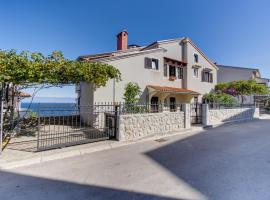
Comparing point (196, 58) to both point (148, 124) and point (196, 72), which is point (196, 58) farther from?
point (148, 124)

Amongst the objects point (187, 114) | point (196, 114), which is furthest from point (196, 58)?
point (187, 114)

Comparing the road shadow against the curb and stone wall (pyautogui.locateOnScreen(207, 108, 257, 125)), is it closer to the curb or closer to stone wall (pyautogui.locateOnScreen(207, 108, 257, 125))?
the curb

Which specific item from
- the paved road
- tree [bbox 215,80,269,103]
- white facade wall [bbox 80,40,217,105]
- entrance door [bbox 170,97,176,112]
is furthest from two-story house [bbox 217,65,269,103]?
the paved road

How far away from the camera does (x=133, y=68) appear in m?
14.9

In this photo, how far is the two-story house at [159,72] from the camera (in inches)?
536

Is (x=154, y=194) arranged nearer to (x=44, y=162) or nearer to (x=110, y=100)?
(x=44, y=162)

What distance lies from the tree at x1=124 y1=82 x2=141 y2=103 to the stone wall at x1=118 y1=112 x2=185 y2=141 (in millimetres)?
3872

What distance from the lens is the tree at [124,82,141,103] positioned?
13516mm

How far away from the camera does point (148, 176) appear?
471 centimetres

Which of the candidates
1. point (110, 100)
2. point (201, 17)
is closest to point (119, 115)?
point (110, 100)

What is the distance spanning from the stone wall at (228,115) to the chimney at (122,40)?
Answer: 1341 centimetres

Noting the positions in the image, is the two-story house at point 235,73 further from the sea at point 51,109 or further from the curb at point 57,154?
the sea at point 51,109

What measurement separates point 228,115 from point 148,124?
9.76 meters

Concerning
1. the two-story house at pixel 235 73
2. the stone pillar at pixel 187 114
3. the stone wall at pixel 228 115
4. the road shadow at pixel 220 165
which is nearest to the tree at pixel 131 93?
the stone pillar at pixel 187 114
